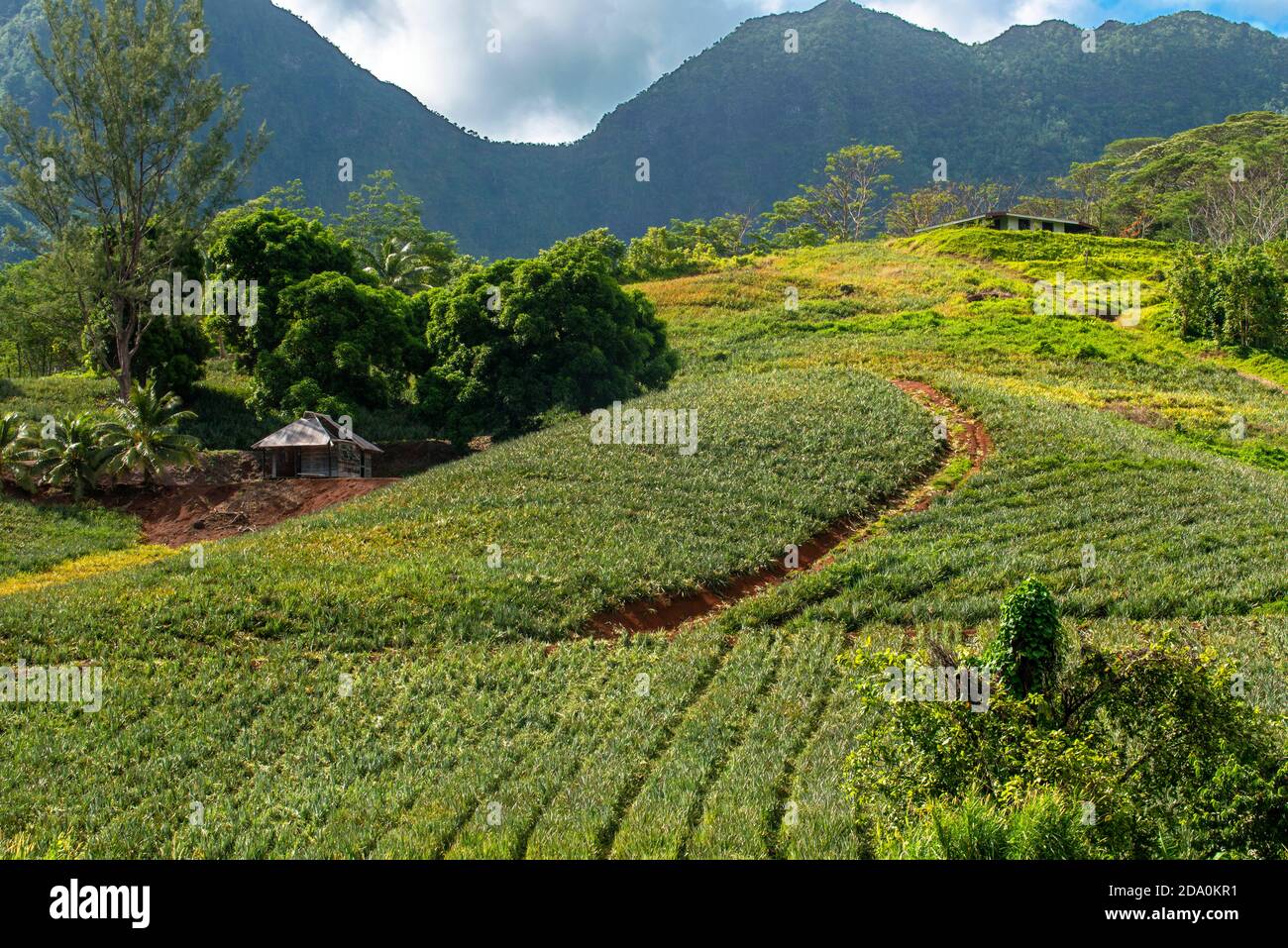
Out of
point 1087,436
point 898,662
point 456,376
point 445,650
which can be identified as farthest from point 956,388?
point 898,662

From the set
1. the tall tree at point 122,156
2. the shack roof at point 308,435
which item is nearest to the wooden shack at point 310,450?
the shack roof at point 308,435

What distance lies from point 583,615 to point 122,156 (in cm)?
3086

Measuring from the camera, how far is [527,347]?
126 ft

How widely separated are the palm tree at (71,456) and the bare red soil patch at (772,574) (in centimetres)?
2040

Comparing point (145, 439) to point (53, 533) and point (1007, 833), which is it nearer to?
point (53, 533)

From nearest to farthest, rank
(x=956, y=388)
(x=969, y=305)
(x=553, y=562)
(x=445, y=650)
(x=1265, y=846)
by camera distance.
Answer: (x=1265, y=846), (x=445, y=650), (x=553, y=562), (x=956, y=388), (x=969, y=305)

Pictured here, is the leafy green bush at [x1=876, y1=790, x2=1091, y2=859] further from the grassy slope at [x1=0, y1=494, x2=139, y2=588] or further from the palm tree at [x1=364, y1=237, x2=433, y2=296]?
the palm tree at [x1=364, y1=237, x2=433, y2=296]

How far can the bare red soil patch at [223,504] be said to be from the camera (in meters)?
28.9

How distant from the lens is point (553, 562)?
21.0 meters

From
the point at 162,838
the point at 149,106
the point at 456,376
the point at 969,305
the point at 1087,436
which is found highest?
the point at 149,106

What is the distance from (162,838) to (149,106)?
3637cm

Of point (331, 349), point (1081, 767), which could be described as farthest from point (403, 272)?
point (1081, 767)

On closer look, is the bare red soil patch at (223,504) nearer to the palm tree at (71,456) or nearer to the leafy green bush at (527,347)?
the palm tree at (71,456)
